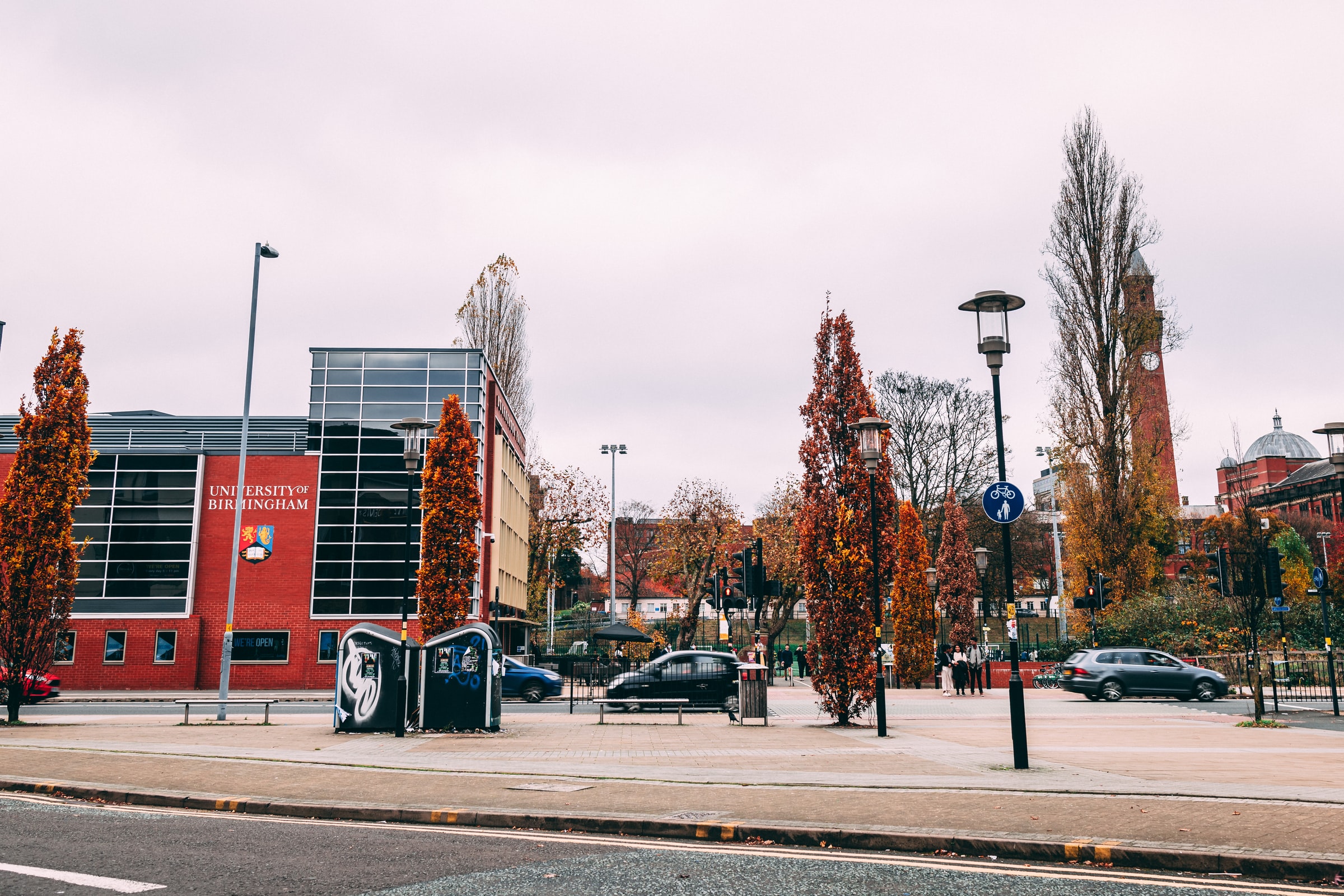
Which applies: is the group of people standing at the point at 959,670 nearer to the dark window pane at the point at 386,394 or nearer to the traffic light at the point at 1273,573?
the traffic light at the point at 1273,573

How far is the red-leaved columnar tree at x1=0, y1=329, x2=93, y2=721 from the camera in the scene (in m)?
19.2

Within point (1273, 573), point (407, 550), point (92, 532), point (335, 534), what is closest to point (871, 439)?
point (407, 550)

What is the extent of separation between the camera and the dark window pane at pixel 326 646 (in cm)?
3469

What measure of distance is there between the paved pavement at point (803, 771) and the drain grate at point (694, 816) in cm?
8

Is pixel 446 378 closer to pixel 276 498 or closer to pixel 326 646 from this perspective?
pixel 276 498

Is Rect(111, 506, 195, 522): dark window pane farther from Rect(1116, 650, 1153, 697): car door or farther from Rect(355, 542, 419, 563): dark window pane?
Rect(1116, 650, 1153, 697): car door

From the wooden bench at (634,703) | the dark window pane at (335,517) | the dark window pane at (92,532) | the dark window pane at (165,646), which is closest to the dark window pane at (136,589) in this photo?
the dark window pane at (165,646)

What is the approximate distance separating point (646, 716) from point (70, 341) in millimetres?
15602

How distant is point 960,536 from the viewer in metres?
38.8

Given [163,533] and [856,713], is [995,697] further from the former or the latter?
[163,533]

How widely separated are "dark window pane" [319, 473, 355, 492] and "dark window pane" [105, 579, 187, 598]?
6634 mm

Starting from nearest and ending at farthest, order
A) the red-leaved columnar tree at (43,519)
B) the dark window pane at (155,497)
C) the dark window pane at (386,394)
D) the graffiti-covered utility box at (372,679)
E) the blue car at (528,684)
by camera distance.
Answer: the graffiti-covered utility box at (372,679) → the red-leaved columnar tree at (43,519) → the blue car at (528,684) → the dark window pane at (155,497) → the dark window pane at (386,394)

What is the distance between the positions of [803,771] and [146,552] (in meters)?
32.4

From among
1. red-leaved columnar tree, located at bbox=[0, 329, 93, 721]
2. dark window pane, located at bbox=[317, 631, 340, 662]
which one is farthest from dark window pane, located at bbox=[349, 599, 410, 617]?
red-leaved columnar tree, located at bbox=[0, 329, 93, 721]
